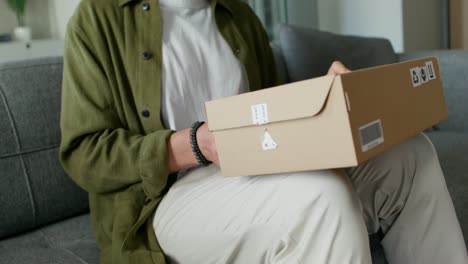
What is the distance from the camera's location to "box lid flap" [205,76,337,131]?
65cm

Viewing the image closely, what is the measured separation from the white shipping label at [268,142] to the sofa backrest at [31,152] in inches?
24.8

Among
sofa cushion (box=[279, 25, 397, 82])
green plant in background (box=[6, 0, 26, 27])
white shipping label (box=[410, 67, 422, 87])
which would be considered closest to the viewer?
white shipping label (box=[410, 67, 422, 87])

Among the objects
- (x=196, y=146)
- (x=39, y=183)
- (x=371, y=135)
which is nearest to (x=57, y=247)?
(x=39, y=183)

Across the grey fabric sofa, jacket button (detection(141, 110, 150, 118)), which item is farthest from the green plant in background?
jacket button (detection(141, 110, 150, 118))

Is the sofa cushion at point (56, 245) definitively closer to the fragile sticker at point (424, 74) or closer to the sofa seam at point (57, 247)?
the sofa seam at point (57, 247)

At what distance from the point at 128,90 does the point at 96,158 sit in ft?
0.47

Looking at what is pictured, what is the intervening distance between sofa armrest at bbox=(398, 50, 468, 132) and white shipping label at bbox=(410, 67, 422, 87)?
988 mm

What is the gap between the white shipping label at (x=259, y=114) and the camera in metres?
0.69

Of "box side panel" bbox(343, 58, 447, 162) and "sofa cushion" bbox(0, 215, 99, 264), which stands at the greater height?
"box side panel" bbox(343, 58, 447, 162)

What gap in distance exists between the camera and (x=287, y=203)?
2.40 feet

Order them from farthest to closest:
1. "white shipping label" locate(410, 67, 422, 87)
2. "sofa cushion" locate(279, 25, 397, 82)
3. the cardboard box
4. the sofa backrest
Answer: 1. "sofa cushion" locate(279, 25, 397, 82)
2. the sofa backrest
3. "white shipping label" locate(410, 67, 422, 87)
4. the cardboard box

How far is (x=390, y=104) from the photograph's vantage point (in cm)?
75

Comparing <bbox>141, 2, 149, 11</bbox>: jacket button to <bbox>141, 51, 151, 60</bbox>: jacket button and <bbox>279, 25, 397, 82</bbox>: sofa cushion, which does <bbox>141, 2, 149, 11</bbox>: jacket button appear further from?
<bbox>279, 25, 397, 82</bbox>: sofa cushion

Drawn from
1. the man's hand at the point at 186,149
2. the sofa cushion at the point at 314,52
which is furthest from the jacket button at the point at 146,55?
the sofa cushion at the point at 314,52
